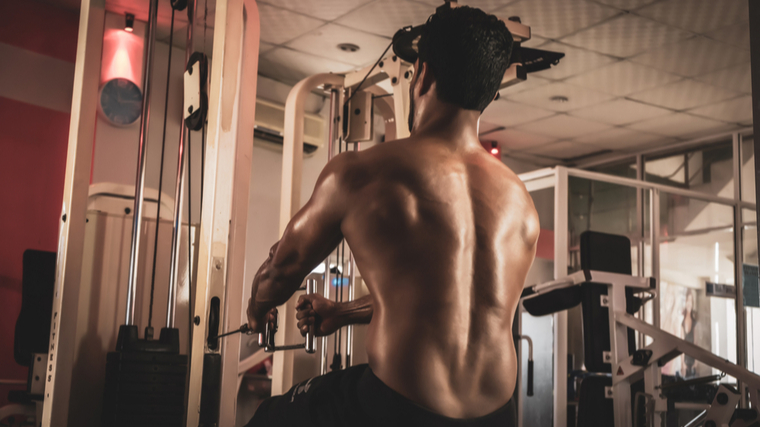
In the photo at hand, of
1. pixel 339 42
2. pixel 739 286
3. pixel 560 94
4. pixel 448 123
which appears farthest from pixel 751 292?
pixel 448 123

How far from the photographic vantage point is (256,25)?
2174 mm

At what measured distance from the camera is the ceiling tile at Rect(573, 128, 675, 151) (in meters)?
7.56

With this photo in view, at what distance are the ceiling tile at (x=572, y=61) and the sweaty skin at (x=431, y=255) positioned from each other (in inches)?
181

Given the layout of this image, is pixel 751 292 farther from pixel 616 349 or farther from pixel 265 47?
pixel 265 47

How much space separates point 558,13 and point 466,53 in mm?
3979

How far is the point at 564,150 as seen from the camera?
8.29 meters

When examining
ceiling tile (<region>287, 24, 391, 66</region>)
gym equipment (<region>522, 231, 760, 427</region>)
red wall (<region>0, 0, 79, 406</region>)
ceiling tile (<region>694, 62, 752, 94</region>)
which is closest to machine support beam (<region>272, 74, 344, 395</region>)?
gym equipment (<region>522, 231, 760, 427</region>)

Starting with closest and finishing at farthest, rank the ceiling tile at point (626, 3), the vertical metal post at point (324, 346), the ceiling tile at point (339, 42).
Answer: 1. the vertical metal post at point (324, 346)
2. the ceiling tile at point (626, 3)
3. the ceiling tile at point (339, 42)

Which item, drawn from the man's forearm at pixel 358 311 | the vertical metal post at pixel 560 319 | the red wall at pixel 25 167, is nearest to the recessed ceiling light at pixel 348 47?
the vertical metal post at pixel 560 319

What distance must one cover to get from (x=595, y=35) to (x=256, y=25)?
12.2 ft

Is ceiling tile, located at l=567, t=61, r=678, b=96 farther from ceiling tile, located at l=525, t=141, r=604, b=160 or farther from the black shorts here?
the black shorts

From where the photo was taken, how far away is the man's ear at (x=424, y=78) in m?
1.23

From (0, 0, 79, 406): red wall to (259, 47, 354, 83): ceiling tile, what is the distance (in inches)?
64.3

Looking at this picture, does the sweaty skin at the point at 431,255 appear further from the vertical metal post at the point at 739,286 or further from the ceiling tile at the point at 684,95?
the vertical metal post at the point at 739,286
